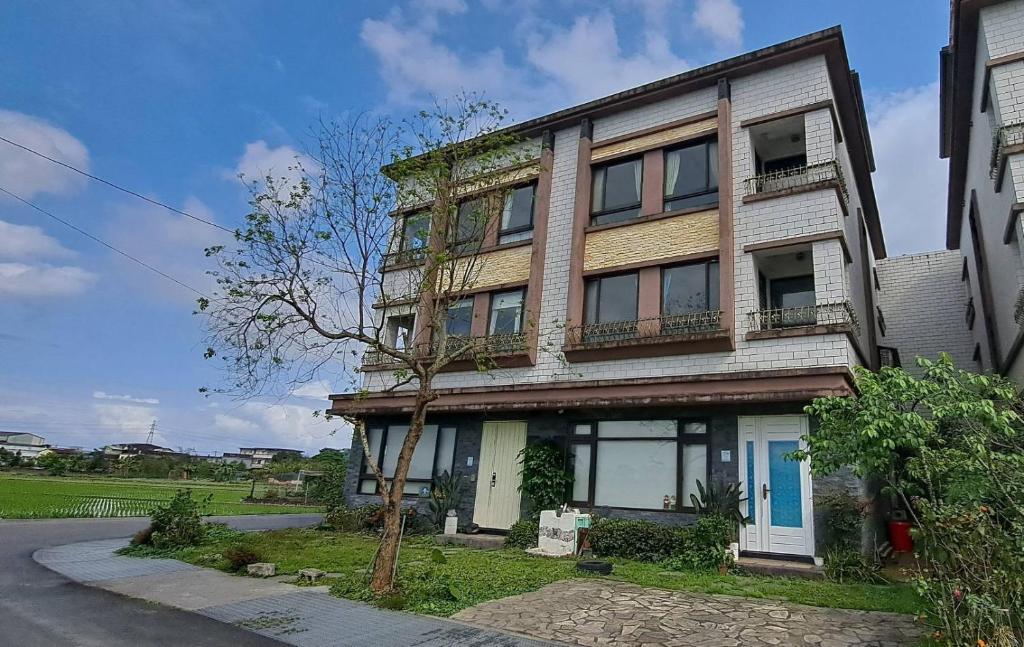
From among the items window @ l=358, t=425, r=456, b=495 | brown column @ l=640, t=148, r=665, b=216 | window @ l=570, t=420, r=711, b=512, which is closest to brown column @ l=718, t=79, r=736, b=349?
brown column @ l=640, t=148, r=665, b=216

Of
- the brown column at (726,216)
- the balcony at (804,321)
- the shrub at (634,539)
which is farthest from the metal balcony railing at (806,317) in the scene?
the shrub at (634,539)

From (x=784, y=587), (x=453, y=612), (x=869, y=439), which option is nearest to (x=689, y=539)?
(x=784, y=587)

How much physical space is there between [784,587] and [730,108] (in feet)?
32.8

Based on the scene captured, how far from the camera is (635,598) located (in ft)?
25.0

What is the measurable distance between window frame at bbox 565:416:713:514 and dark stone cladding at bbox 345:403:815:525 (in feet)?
0.15

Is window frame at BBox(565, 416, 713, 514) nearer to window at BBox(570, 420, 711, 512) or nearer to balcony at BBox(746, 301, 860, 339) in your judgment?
window at BBox(570, 420, 711, 512)

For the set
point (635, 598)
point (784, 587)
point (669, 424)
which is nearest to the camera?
point (635, 598)

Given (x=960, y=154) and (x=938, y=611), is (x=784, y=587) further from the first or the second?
(x=960, y=154)

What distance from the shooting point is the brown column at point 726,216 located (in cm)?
1135

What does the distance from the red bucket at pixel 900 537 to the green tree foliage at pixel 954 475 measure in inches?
160

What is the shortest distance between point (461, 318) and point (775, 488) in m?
8.74

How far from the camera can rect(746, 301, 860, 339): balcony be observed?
1044 centimetres

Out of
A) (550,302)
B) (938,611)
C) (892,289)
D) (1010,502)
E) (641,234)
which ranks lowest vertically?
(938,611)

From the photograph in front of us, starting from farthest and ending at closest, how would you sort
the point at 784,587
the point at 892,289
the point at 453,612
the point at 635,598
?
the point at 892,289, the point at 784,587, the point at 635,598, the point at 453,612
